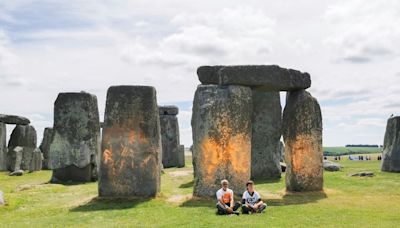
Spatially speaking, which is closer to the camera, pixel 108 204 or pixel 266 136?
pixel 108 204

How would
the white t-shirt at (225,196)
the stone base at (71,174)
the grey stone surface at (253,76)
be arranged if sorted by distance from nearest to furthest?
the white t-shirt at (225,196), the grey stone surface at (253,76), the stone base at (71,174)

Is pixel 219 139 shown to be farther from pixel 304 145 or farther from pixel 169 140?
pixel 169 140

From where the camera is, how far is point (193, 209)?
13992mm

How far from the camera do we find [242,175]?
52.4 feet

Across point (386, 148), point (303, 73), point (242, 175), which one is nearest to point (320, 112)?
point (303, 73)

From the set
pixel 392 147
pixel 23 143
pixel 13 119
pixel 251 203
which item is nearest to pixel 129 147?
pixel 251 203

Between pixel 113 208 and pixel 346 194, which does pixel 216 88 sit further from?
pixel 346 194

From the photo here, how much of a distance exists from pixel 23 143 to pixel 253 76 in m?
21.4

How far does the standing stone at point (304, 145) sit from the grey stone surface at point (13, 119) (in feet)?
66.7

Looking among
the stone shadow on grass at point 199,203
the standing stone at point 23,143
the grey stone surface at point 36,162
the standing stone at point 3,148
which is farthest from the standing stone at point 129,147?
the standing stone at point 3,148

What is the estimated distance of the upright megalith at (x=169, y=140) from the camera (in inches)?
1300

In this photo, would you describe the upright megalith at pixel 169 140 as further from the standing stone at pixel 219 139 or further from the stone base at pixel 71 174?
the standing stone at pixel 219 139

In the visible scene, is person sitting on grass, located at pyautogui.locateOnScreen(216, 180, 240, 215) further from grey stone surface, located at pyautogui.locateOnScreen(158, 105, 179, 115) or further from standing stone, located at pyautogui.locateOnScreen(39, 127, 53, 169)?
standing stone, located at pyautogui.locateOnScreen(39, 127, 53, 169)

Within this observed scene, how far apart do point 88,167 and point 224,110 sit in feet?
32.9
